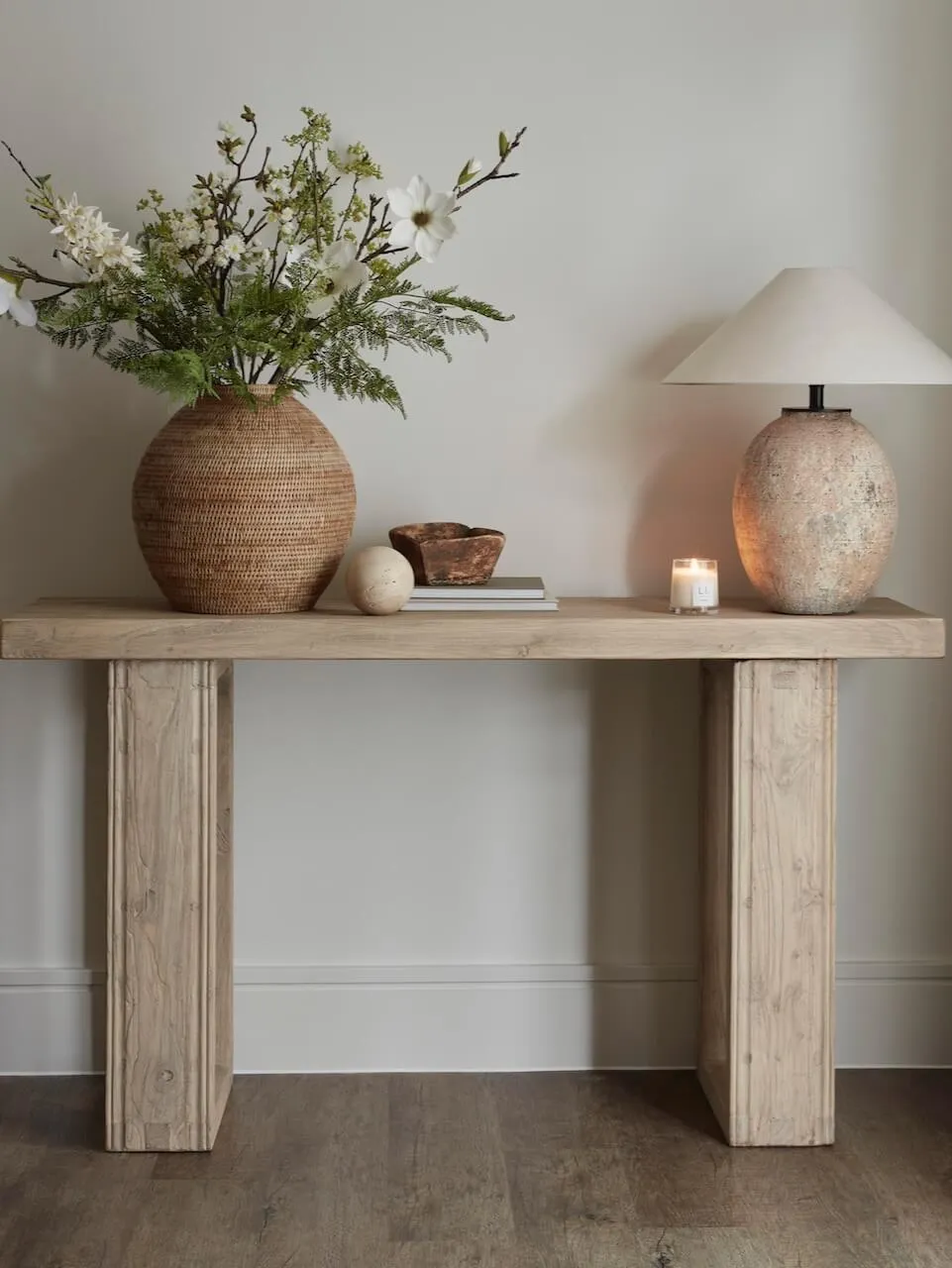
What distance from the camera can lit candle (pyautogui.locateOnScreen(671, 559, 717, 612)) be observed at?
7.32 ft

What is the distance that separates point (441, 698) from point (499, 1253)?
941mm

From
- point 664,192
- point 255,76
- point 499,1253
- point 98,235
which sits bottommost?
point 499,1253

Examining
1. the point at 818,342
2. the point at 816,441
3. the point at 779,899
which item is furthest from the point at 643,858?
the point at 818,342

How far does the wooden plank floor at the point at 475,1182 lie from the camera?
6.49ft

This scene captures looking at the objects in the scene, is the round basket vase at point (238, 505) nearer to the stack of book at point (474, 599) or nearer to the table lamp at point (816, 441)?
the stack of book at point (474, 599)

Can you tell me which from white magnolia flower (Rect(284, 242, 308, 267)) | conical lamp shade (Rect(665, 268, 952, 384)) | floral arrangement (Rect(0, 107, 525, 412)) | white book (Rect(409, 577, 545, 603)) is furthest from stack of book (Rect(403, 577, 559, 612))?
white magnolia flower (Rect(284, 242, 308, 267))

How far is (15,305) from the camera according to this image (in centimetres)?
209

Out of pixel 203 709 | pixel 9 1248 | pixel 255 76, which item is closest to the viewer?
pixel 9 1248

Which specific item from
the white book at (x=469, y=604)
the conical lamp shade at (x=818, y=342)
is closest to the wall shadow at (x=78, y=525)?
the white book at (x=469, y=604)

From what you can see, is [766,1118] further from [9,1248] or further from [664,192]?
[664,192]

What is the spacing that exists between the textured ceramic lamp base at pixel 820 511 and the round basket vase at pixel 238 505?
2.15 ft

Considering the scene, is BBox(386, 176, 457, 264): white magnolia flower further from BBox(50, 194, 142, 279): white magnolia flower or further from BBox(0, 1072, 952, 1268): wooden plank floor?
BBox(0, 1072, 952, 1268): wooden plank floor

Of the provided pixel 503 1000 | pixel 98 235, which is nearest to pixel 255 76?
pixel 98 235

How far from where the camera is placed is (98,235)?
202 centimetres
